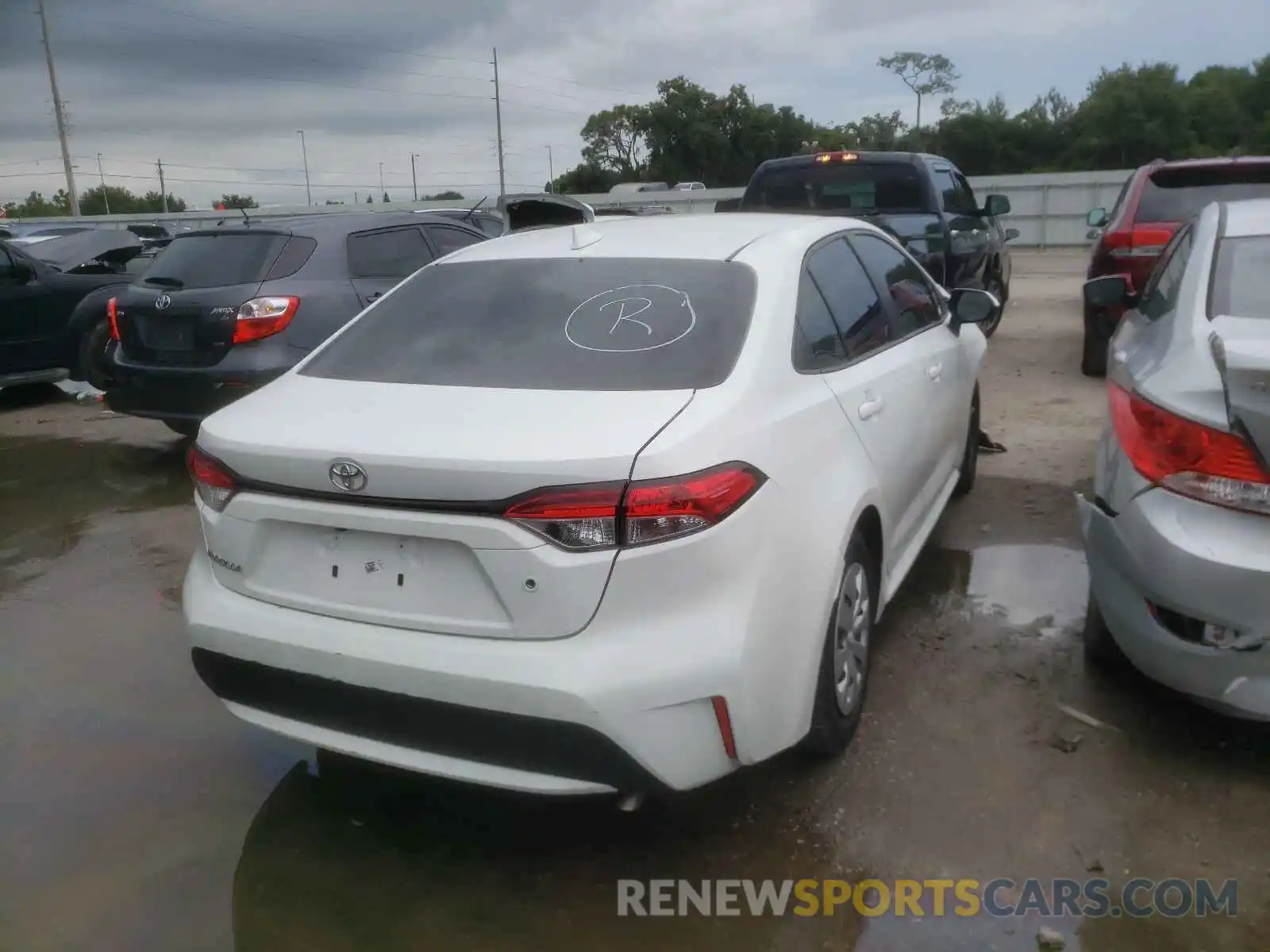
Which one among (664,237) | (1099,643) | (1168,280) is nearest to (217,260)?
(664,237)

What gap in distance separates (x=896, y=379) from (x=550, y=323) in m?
1.34

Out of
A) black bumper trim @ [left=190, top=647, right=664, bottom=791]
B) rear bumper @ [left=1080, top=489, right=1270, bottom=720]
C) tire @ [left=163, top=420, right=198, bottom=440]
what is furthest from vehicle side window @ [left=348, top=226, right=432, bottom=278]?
rear bumper @ [left=1080, top=489, right=1270, bottom=720]

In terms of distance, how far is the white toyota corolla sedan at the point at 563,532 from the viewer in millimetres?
2400

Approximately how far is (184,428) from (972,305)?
5.51 meters

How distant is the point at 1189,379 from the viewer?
9.98 ft

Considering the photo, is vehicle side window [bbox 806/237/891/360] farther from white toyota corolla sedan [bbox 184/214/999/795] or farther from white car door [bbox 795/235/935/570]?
white toyota corolla sedan [bbox 184/214/999/795]

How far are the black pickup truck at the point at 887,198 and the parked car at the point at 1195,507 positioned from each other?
5034 mm

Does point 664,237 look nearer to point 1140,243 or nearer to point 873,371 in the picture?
point 873,371

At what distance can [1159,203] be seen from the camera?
25.4 ft

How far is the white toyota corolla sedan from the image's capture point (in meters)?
2.40

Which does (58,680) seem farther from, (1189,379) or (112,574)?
(1189,379)

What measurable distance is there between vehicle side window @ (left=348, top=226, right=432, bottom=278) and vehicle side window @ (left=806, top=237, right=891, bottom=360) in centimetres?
383

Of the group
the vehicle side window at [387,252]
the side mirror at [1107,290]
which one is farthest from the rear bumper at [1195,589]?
the vehicle side window at [387,252]

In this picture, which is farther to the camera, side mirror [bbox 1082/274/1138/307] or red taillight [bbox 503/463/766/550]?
side mirror [bbox 1082/274/1138/307]
